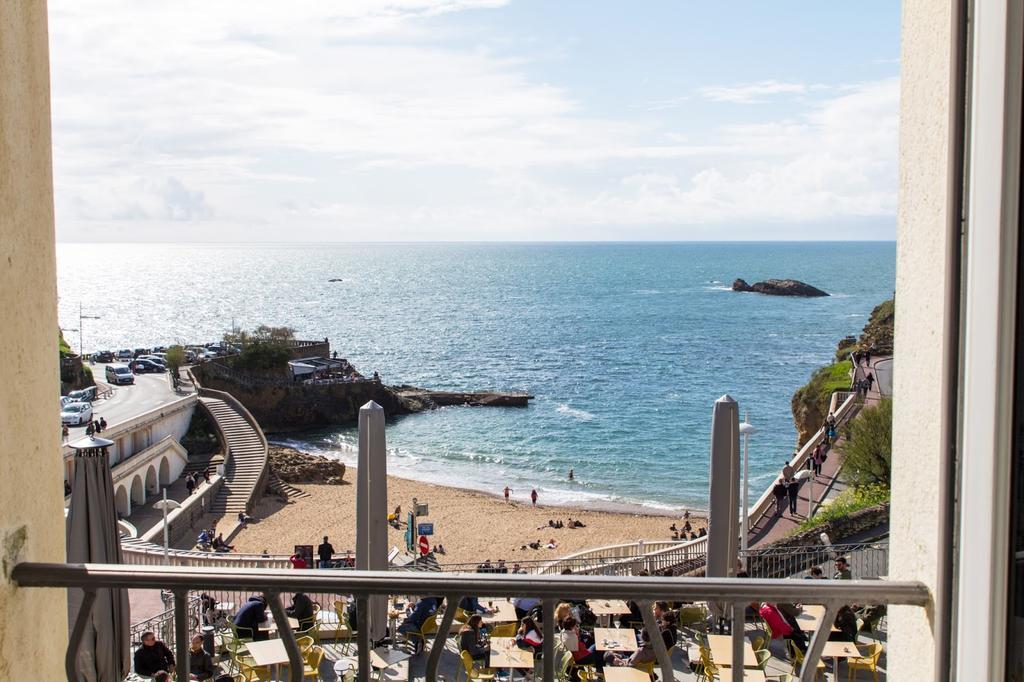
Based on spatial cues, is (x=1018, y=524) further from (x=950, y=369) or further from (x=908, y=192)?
(x=908, y=192)

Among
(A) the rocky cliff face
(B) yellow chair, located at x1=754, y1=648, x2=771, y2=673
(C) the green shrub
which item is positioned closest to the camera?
(B) yellow chair, located at x1=754, y1=648, x2=771, y2=673

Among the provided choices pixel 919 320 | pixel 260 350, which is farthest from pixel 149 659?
pixel 260 350

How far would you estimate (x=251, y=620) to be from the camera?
897cm

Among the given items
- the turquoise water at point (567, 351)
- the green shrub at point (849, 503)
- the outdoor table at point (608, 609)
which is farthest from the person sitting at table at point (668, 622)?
the turquoise water at point (567, 351)

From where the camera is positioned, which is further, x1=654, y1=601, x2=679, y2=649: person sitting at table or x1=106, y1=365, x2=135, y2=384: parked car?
x1=106, y1=365, x2=135, y2=384: parked car

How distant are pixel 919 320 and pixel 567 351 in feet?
317

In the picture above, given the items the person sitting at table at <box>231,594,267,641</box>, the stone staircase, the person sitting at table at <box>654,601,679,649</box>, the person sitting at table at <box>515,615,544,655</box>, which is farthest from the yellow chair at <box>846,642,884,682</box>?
the stone staircase

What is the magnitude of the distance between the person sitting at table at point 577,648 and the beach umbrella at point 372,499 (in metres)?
1.88

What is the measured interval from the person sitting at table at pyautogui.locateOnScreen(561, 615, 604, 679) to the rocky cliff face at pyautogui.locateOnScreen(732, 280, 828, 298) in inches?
5710

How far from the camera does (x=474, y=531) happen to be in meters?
35.0

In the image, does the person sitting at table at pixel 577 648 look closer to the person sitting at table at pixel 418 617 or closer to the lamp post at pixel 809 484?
the person sitting at table at pixel 418 617

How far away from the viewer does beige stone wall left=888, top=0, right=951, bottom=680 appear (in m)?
1.71

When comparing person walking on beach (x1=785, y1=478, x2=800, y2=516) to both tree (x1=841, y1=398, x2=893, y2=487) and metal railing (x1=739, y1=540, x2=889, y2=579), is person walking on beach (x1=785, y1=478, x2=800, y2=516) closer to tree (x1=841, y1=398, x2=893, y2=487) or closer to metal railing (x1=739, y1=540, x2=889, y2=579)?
tree (x1=841, y1=398, x2=893, y2=487)

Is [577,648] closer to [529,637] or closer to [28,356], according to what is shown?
[529,637]
